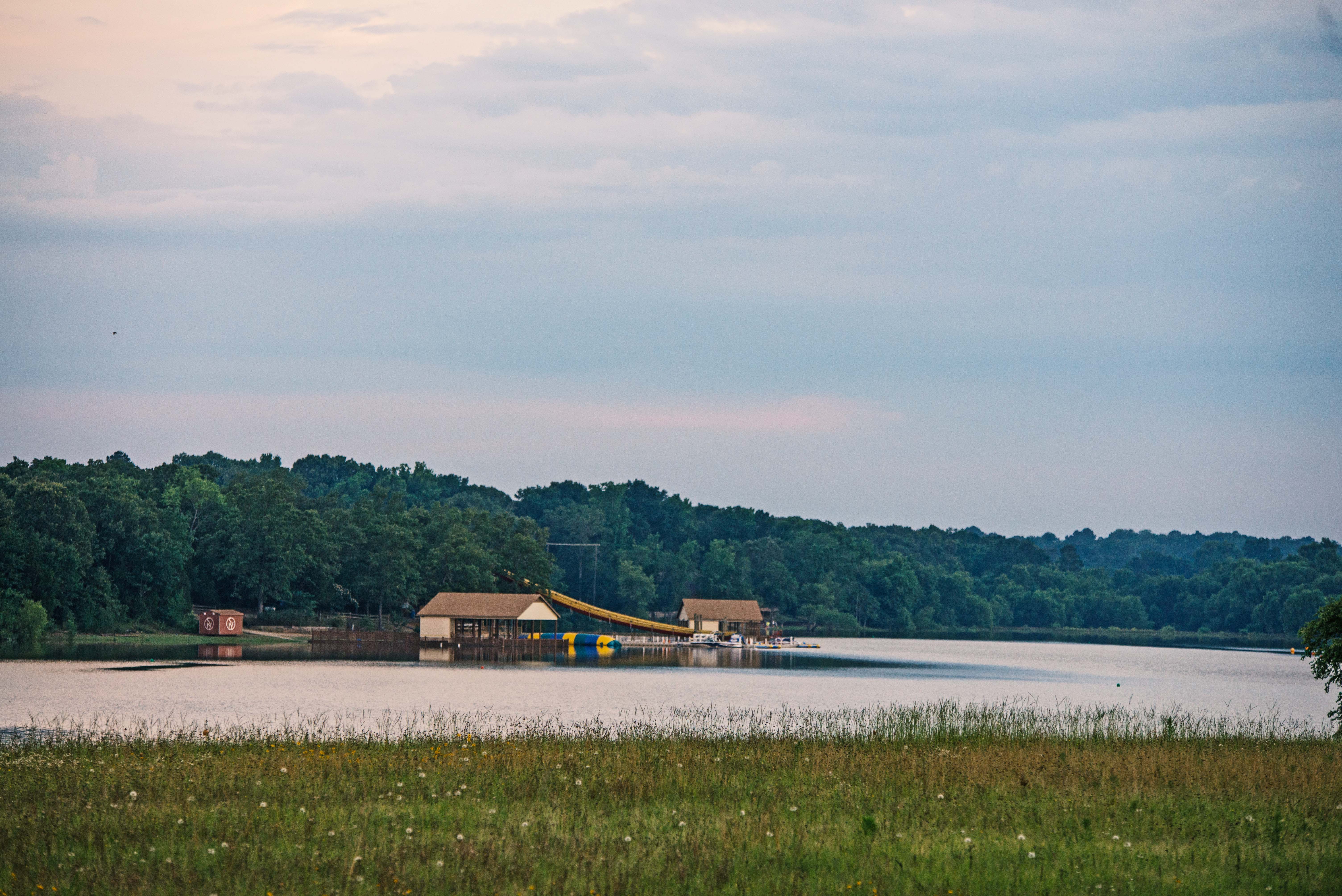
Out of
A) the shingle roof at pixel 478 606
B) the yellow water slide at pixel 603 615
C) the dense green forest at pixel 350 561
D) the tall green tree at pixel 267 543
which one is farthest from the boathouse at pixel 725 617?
the tall green tree at pixel 267 543

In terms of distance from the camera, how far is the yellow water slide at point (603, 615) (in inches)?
5118

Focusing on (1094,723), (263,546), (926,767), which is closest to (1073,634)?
(263,546)

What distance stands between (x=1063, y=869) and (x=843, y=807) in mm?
3964

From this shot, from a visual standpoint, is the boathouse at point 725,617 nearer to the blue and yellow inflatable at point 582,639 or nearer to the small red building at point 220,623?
the blue and yellow inflatable at point 582,639

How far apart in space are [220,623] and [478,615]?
2179 cm

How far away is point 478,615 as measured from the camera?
111 meters

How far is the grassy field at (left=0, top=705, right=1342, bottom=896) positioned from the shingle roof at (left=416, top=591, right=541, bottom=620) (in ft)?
292

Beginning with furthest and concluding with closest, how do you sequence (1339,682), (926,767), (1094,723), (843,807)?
(1094,723) < (1339,682) < (926,767) < (843,807)

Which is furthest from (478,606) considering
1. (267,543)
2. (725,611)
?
(725,611)

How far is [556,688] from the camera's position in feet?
186

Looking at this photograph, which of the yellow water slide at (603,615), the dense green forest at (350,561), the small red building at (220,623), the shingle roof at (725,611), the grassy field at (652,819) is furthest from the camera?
the shingle roof at (725,611)

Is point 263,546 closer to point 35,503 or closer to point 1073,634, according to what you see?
point 35,503

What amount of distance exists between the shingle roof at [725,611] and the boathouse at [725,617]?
0.9 inches

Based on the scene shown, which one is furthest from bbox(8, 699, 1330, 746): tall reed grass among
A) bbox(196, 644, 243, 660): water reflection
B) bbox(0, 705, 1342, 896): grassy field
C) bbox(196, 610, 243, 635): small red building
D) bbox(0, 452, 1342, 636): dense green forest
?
bbox(196, 610, 243, 635): small red building
